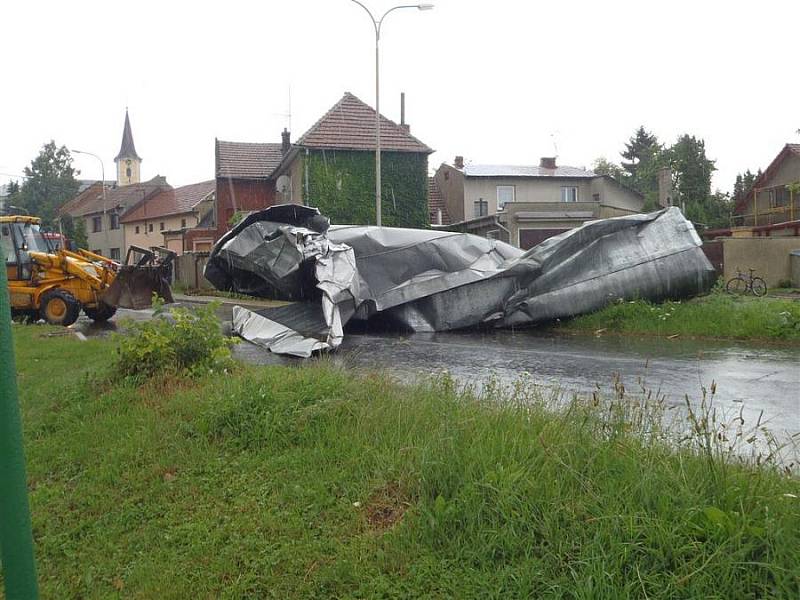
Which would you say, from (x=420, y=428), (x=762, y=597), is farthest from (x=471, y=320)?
(x=762, y=597)

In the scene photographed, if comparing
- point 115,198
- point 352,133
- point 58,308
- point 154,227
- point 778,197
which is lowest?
point 58,308

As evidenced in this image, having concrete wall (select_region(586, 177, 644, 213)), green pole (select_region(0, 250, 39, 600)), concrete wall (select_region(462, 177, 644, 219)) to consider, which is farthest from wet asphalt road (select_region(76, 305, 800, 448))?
concrete wall (select_region(586, 177, 644, 213))

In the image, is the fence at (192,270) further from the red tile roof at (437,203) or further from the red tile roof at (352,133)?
the red tile roof at (437,203)

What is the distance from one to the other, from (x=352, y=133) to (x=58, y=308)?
19191 mm

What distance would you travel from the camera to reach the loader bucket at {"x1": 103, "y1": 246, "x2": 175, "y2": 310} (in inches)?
682

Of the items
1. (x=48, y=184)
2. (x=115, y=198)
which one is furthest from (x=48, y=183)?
(x=115, y=198)

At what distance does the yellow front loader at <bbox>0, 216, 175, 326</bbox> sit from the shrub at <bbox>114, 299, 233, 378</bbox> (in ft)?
35.7

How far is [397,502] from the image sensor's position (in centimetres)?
387

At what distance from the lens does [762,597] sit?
266cm

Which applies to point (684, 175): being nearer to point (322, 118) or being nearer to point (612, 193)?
point (612, 193)

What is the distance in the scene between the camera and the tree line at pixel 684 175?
52.1 meters

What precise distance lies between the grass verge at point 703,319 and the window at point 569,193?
37726 mm

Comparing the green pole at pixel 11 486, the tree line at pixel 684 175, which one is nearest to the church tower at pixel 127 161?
the tree line at pixel 684 175

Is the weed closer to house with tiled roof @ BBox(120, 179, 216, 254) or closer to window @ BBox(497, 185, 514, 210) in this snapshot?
window @ BBox(497, 185, 514, 210)
